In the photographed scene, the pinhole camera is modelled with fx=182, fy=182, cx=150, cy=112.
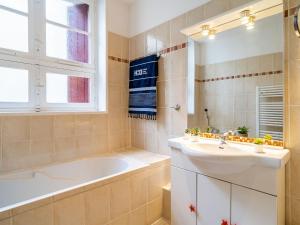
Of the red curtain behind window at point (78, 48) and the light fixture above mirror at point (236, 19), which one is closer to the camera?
the light fixture above mirror at point (236, 19)

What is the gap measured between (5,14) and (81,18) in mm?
851

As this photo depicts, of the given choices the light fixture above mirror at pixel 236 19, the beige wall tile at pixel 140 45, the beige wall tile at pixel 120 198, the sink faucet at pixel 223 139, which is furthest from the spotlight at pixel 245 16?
the beige wall tile at pixel 120 198

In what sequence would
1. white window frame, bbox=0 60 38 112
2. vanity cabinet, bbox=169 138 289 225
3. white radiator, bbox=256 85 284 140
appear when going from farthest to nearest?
white window frame, bbox=0 60 38 112, white radiator, bbox=256 85 284 140, vanity cabinet, bbox=169 138 289 225

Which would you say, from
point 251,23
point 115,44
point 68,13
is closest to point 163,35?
point 115,44

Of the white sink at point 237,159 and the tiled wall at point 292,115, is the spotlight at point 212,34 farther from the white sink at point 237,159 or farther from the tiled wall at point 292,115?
the white sink at point 237,159

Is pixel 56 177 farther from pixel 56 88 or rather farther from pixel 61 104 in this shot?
pixel 56 88

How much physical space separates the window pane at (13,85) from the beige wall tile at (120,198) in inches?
52.7

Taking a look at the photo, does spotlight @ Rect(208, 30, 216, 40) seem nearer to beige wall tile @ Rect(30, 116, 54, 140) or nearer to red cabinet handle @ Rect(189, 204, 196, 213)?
red cabinet handle @ Rect(189, 204, 196, 213)

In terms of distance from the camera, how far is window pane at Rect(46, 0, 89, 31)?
2123 mm

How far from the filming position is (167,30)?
218 centimetres

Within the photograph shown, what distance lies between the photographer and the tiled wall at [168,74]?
6.50 ft

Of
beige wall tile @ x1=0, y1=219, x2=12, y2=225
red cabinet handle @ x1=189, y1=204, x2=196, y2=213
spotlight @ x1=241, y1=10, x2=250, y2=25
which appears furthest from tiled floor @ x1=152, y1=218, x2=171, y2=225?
spotlight @ x1=241, y1=10, x2=250, y2=25

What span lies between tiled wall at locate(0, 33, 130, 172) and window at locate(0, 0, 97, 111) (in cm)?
22

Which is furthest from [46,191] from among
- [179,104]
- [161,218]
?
[179,104]
